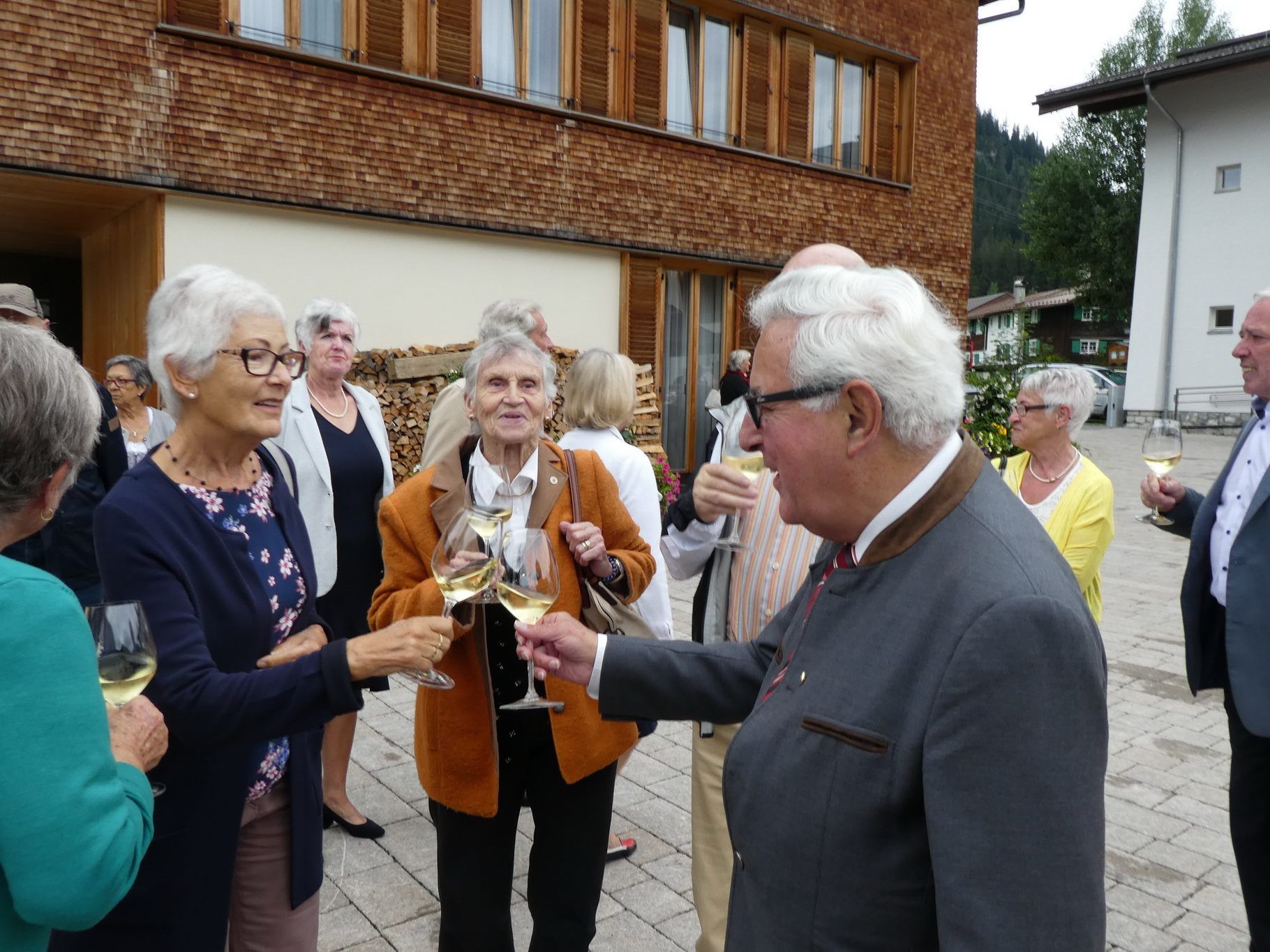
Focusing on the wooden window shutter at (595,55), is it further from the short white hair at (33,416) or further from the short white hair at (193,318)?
the short white hair at (33,416)

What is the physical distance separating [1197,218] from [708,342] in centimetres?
1900

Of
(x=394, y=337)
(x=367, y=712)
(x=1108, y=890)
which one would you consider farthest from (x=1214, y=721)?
(x=394, y=337)

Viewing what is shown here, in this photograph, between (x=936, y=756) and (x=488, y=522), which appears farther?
(x=488, y=522)

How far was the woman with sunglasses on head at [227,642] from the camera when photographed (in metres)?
2.12

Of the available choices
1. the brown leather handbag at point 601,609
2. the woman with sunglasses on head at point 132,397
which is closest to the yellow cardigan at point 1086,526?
the brown leather handbag at point 601,609

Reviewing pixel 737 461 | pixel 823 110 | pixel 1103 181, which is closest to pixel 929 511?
pixel 737 461

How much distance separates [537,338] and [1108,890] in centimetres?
338

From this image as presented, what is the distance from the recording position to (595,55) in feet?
41.8

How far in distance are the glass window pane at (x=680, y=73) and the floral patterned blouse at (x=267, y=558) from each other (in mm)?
12276

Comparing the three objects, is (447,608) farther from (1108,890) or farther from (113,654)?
(1108,890)

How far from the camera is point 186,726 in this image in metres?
2.10

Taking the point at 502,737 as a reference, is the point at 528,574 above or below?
above

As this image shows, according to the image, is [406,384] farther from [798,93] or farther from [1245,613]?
[1245,613]

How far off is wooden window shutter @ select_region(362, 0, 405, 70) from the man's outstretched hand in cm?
1032
